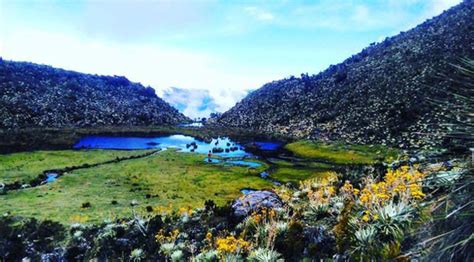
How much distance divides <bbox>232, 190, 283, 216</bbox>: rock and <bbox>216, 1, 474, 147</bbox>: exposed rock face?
205 ft

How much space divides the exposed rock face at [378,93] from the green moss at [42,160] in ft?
209

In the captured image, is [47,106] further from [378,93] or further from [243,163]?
[378,93]

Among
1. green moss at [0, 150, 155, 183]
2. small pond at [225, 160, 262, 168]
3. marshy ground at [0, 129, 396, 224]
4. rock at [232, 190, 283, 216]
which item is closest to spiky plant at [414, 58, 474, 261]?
rock at [232, 190, 283, 216]

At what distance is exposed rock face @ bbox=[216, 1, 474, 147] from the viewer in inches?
3938

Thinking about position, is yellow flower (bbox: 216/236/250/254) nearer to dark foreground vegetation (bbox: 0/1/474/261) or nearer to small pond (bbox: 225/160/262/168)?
dark foreground vegetation (bbox: 0/1/474/261)

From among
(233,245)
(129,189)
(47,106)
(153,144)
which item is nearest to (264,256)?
(233,245)

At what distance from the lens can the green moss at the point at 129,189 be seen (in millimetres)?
41403

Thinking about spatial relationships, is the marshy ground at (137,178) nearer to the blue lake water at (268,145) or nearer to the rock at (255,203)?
the rock at (255,203)

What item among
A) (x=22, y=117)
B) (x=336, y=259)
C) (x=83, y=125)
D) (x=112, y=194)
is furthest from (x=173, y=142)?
(x=336, y=259)

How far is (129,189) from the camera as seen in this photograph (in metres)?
54.4

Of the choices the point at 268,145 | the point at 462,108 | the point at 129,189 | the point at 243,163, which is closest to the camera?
the point at 462,108

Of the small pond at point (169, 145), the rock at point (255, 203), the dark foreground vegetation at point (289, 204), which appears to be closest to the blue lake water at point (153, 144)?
the small pond at point (169, 145)

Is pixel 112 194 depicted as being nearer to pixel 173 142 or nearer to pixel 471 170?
pixel 471 170

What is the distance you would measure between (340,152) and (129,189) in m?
55.8
